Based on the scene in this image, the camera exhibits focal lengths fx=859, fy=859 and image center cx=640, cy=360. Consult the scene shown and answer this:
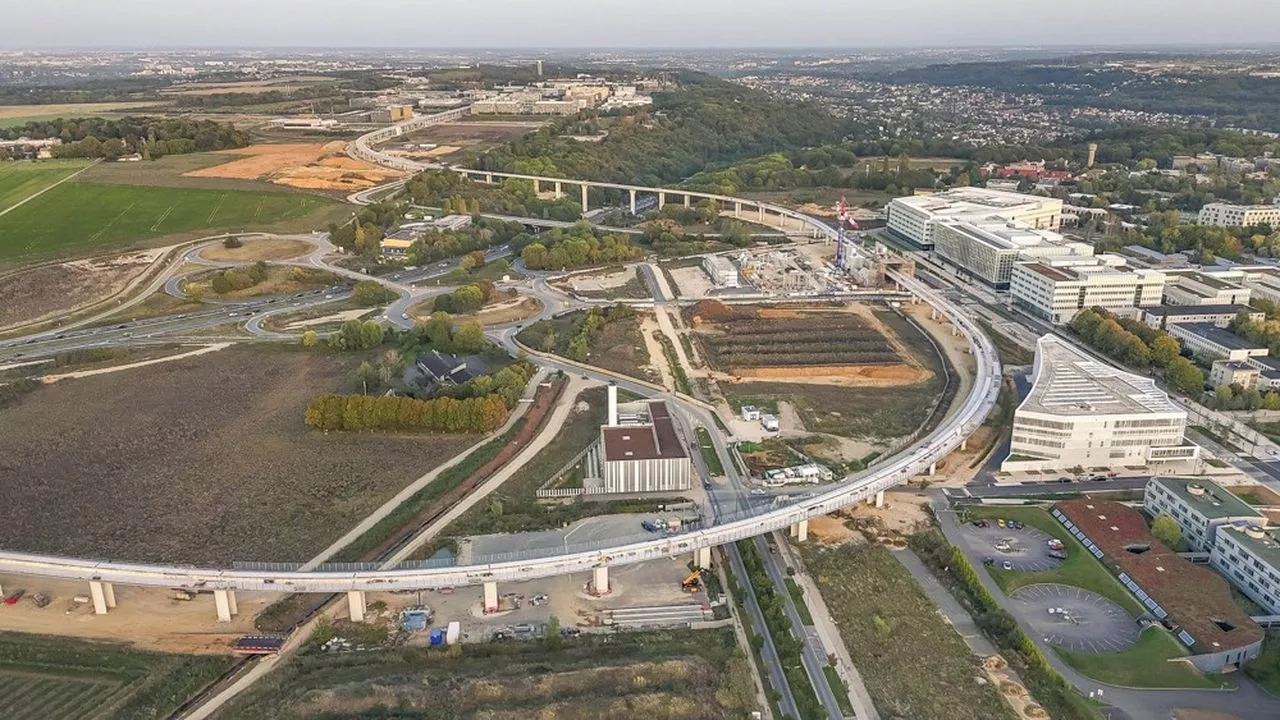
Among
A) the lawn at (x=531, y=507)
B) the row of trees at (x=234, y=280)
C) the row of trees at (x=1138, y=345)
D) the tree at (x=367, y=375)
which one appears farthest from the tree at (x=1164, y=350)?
the row of trees at (x=234, y=280)

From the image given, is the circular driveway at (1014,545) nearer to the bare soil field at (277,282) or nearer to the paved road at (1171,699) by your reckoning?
the paved road at (1171,699)

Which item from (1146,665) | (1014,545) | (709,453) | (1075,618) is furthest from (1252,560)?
(709,453)

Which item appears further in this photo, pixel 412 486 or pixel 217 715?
pixel 412 486

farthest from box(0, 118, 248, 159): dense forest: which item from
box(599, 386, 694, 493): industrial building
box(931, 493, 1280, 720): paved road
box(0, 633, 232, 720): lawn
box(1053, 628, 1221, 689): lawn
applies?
box(931, 493, 1280, 720): paved road

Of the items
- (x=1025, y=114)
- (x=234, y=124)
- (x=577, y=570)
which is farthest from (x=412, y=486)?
(x=1025, y=114)

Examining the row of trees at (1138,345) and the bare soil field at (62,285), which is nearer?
the row of trees at (1138,345)

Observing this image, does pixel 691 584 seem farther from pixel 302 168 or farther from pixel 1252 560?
pixel 302 168

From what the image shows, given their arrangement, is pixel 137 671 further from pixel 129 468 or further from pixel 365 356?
pixel 365 356
